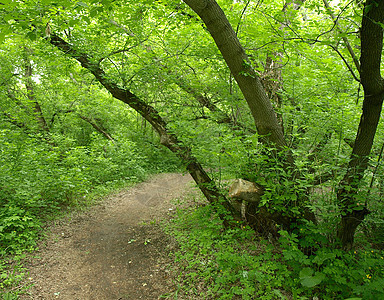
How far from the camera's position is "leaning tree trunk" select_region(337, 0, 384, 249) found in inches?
98.8

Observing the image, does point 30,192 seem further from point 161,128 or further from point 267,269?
point 267,269

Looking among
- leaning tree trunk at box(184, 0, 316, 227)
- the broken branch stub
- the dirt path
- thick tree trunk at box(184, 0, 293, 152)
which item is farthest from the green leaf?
Answer: the dirt path

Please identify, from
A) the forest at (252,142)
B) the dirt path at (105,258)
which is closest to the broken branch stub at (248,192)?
the forest at (252,142)

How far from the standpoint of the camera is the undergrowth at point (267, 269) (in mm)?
2840

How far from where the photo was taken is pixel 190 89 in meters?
5.75

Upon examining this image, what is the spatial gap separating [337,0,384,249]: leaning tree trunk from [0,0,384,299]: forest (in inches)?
0.5

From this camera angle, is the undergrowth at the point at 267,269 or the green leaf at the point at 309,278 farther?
the undergrowth at the point at 267,269

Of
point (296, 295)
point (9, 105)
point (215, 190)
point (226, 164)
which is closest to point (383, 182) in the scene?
point (296, 295)

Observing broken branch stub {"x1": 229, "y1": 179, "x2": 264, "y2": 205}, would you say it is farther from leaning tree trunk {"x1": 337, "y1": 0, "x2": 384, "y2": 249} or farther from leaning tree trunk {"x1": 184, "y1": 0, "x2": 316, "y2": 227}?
leaning tree trunk {"x1": 337, "y1": 0, "x2": 384, "y2": 249}

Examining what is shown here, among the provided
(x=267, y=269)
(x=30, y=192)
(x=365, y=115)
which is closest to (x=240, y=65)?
(x=365, y=115)

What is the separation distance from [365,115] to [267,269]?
2.53 metres

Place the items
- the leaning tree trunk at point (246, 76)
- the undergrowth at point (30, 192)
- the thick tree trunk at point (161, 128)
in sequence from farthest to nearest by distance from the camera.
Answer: the thick tree trunk at point (161, 128), the undergrowth at point (30, 192), the leaning tree trunk at point (246, 76)

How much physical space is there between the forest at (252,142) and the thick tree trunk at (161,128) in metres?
0.03

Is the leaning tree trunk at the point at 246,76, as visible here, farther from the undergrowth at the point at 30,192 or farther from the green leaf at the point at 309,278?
the undergrowth at the point at 30,192
